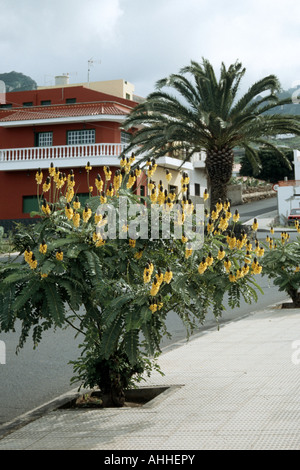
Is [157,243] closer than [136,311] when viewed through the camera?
No

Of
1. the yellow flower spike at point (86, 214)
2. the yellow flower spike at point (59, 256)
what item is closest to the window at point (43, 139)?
the yellow flower spike at point (86, 214)

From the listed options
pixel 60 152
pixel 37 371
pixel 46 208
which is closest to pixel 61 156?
pixel 60 152

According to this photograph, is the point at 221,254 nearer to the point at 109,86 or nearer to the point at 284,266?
A: the point at 284,266

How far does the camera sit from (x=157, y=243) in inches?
217

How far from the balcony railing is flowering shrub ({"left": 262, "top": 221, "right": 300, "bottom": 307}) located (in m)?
22.2

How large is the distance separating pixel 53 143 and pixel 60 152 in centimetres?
257

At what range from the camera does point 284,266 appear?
12.5 meters

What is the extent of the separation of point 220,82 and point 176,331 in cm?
1522

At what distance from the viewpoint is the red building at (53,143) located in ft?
115

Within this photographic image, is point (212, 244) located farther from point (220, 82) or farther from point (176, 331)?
point (220, 82)

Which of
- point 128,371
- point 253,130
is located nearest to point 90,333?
point 128,371

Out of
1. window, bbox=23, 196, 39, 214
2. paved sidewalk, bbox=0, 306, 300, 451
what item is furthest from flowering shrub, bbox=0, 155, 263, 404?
window, bbox=23, 196, 39, 214
